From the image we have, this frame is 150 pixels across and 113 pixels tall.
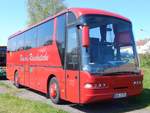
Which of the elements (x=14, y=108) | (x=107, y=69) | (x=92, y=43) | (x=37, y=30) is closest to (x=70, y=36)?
(x=92, y=43)

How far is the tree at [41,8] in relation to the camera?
5994 cm

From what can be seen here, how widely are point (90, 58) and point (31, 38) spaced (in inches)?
263

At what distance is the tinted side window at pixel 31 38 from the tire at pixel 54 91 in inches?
122

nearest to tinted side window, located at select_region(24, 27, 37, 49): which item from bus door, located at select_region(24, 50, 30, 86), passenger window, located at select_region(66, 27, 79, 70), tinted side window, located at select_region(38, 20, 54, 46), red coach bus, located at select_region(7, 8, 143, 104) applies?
bus door, located at select_region(24, 50, 30, 86)

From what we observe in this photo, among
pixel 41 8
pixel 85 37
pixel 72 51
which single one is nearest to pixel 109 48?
pixel 72 51

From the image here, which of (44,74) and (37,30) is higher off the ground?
(37,30)

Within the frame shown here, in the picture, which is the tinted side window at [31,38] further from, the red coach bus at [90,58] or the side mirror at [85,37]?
the side mirror at [85,37]

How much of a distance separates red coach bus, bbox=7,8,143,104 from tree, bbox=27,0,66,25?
45.7 m

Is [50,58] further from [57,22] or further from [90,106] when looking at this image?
[90,106]

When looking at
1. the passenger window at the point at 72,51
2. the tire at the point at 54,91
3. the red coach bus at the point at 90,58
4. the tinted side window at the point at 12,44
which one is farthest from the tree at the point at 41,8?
the passenger window at the point at 72,51

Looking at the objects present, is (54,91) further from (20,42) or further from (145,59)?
(145,59)

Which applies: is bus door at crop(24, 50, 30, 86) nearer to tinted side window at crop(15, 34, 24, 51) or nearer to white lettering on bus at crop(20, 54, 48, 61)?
white lettering on bus at crop(20, 54, 48, 61)

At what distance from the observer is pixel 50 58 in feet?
46.0

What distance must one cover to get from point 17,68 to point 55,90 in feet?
24.0
